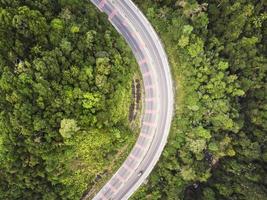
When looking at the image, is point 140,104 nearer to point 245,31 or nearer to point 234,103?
point 234,103

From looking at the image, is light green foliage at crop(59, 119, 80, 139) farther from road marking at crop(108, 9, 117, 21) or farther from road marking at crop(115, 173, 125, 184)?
road marking at crop(108, 9, 117, 21)

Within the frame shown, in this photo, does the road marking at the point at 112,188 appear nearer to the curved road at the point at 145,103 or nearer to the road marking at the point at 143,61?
the curved road at the point at 145,103

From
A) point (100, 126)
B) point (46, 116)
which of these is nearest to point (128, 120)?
point (100, 126)

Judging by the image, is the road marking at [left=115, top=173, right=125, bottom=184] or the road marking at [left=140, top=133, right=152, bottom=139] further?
the road marking at [left=140, top=133, right=152, bottom=139]

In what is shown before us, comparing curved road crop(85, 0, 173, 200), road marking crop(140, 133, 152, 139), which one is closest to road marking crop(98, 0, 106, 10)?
curved road crop(85, 0, 173, 200)

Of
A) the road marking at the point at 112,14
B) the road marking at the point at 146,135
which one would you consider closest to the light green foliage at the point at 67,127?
the road marking at the point at 146,135

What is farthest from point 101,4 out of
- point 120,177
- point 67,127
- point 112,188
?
point 112,188
